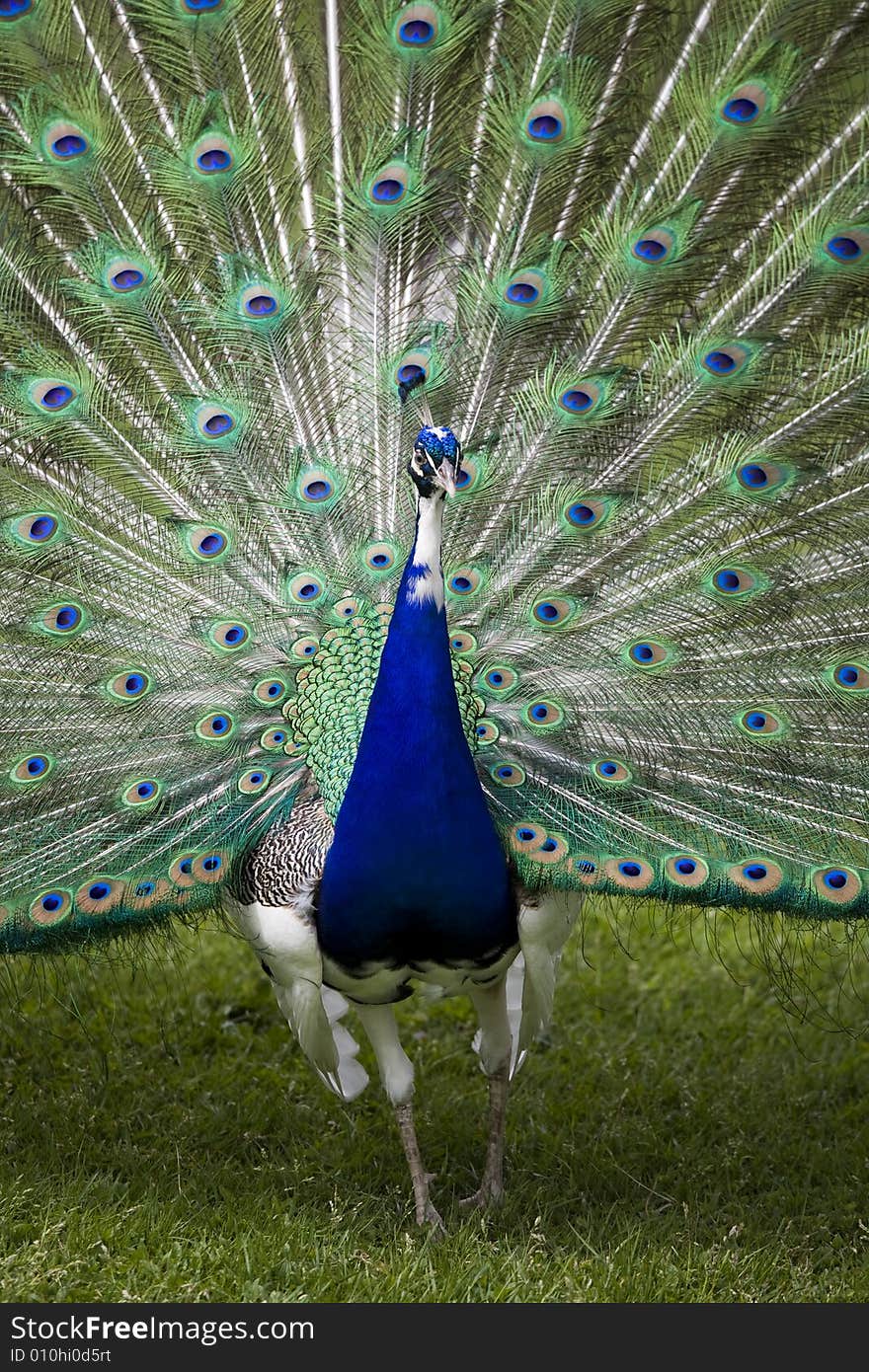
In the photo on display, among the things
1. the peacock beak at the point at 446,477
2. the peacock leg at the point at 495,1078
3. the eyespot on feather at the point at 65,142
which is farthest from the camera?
the peacock leg at the point at 495,1078

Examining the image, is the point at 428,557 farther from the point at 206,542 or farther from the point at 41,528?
the point at 41,528

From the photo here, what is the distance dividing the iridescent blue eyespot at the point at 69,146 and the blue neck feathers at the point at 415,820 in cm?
123

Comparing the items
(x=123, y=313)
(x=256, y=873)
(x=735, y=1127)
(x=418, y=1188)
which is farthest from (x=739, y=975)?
(x=123, y=313)

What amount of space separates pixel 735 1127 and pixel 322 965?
1692 millimetres

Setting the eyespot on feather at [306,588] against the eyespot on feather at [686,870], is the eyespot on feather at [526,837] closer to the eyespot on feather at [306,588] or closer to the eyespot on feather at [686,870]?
the eyespot on feather at [686,870]

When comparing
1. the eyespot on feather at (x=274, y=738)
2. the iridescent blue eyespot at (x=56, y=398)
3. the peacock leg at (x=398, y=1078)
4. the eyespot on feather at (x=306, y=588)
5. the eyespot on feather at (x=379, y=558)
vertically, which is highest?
the iridescent blue eyespot at (x=56, y=398)

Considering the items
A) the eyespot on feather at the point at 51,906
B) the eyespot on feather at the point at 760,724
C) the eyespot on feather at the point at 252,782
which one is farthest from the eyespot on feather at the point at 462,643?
the eyespot on feather at the point at 51,906

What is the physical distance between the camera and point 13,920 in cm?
404

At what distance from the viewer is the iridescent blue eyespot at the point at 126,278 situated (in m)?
3.98

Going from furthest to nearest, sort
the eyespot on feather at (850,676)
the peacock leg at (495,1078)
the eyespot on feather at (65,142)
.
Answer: the peacock leg at (495,1078) → the eyespot on feather at (850,676) → the eyespot on feather at (65,142)

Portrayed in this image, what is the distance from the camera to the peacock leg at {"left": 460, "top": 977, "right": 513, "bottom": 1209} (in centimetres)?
448

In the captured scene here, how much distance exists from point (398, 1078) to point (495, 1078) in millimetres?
333

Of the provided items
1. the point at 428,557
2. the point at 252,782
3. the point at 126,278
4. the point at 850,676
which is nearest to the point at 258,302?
the point at 126,278

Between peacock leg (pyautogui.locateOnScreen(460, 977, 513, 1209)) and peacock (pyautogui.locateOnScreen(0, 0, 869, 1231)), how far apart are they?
12.1 inches
